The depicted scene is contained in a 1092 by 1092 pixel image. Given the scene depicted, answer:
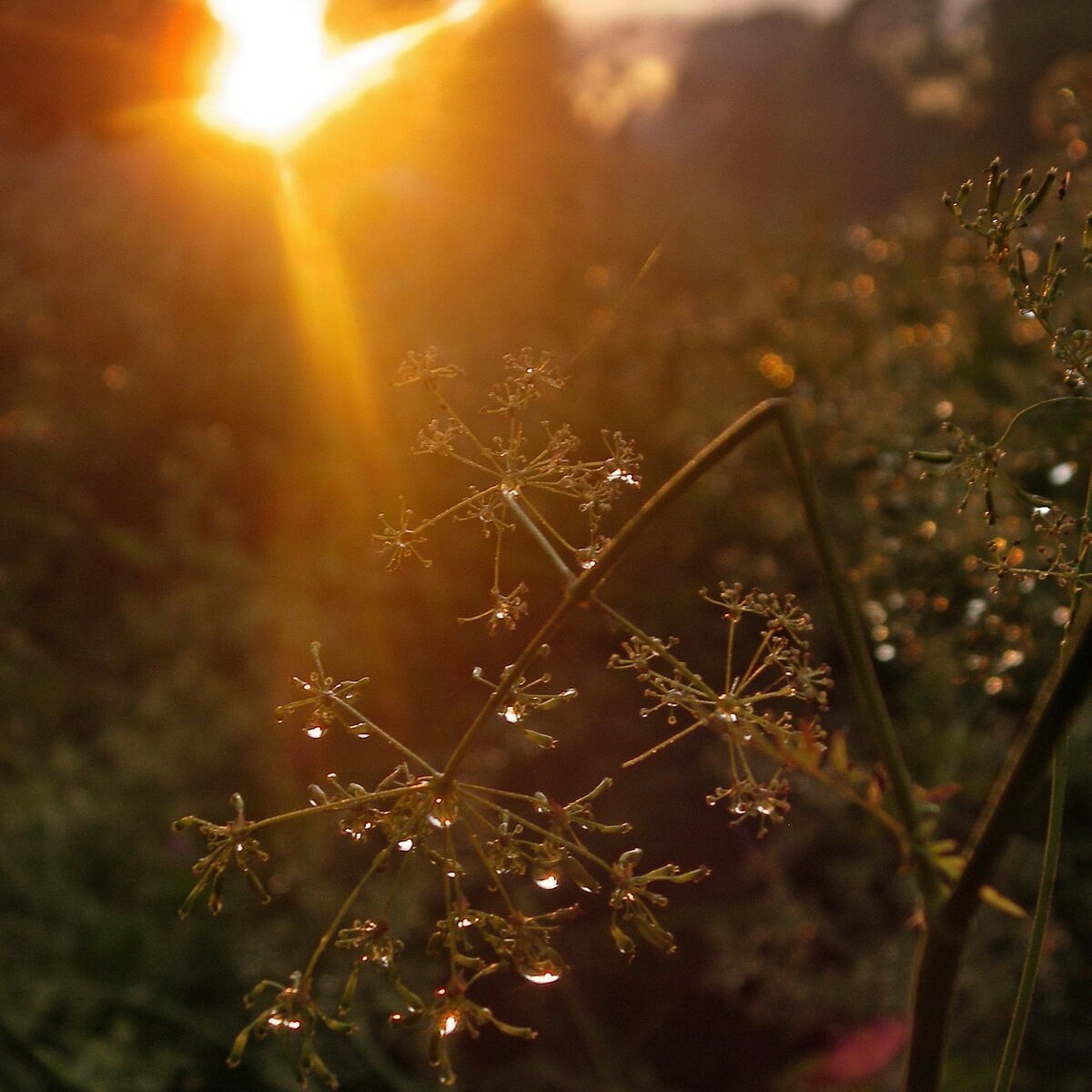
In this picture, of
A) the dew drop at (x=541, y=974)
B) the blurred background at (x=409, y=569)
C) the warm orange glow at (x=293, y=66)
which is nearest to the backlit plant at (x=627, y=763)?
the dew drop at (x=541, y=974)

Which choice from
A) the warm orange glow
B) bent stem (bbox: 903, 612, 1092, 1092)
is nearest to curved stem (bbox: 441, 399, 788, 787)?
bent stem (bbox: 903, 612, 1092, 1092)

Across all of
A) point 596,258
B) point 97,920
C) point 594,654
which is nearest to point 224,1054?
point 97,920

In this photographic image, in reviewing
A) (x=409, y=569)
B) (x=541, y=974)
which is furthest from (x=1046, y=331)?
(x=409, y=569)

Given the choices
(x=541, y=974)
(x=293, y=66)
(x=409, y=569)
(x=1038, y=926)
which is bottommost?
(x=541, y=974)

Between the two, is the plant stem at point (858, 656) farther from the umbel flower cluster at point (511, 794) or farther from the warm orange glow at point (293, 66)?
the warm orange glow at point (293, 66)

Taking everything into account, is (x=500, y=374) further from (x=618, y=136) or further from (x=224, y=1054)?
(x=618, y=136)

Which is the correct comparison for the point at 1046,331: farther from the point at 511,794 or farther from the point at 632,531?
the point at 511,794
